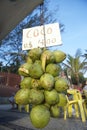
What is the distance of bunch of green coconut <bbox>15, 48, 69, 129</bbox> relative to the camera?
1906mm

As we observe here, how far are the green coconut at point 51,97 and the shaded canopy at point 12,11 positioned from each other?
1890 millimetres

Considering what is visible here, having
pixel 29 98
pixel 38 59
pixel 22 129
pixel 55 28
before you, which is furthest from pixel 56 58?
pixel 22 129

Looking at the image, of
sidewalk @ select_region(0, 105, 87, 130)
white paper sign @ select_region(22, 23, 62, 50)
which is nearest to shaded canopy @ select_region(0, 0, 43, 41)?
white paper sign @ select_region(22, 23, 62, 50)

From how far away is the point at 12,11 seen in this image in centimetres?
411

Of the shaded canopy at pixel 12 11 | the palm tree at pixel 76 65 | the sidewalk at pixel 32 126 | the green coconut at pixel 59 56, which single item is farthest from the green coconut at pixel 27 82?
the palm tree at pixel 76 65

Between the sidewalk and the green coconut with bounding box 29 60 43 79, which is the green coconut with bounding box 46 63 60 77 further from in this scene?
the sidewalk

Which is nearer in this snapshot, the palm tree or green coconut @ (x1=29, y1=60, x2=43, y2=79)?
green coconut @ (x1=29, y1=60, x2=43, y2=79)

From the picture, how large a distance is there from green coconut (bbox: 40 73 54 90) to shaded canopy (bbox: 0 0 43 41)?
6.09 ft

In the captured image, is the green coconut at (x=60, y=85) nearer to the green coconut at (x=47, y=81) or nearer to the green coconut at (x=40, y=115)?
the green coconut at (x=47, y=81)

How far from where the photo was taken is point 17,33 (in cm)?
2505

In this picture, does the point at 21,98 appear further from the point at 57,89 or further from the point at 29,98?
the point at 57,89

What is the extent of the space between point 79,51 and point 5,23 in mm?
41480

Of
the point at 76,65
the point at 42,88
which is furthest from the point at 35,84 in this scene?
the point at 76,65

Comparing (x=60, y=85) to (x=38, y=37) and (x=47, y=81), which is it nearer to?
(x=47, y=81)
